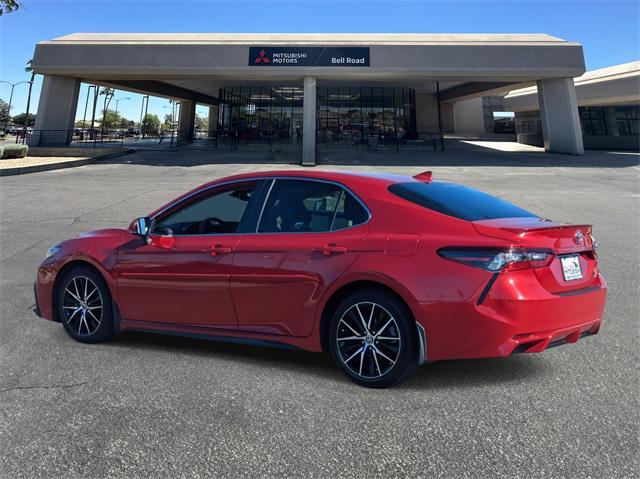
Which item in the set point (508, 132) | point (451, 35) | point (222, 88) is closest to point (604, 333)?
point (451, 35)

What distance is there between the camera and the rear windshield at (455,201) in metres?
Result: 3.40

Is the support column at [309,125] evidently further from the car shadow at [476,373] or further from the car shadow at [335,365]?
the car shadow at [476,373]

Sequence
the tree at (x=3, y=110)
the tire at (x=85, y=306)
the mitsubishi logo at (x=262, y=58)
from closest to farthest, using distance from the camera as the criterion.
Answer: the tire at (x=85, y=306) < the mitsubishi logo at (x=262, y=58) < the tree at (x=3, y=110)

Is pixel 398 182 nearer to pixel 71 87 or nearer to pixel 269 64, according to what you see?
pixel 269 64

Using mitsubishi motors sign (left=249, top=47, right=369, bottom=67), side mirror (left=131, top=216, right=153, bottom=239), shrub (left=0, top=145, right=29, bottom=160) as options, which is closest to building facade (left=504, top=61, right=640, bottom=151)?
mitsubishi motors sign (left=249, top=47, right=369, bottom=67)

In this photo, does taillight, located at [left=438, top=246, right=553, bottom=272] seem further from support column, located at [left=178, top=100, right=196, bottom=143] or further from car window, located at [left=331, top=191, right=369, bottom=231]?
support column, located at [left=178, top=100, right=196, bottom=143]

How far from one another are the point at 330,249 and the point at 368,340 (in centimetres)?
69

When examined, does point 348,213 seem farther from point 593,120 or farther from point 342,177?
point 593,120

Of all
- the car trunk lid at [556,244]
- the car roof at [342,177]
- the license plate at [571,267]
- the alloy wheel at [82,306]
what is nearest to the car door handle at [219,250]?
the car roof at [342,177]

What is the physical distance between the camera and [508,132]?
5588 centimetres

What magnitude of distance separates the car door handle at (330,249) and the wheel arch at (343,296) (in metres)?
0.23

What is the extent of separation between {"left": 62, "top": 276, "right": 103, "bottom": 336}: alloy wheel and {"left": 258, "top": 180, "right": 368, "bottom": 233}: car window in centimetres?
177

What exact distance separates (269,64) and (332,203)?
84.6 feet

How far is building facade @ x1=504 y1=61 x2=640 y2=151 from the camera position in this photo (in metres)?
34.1
